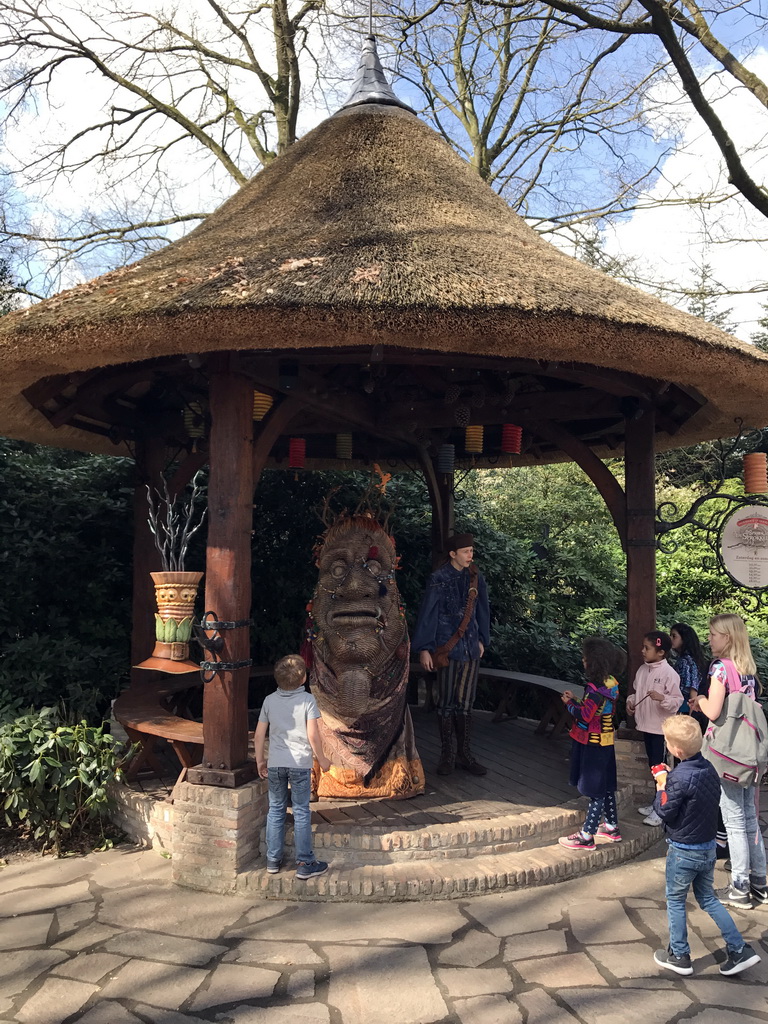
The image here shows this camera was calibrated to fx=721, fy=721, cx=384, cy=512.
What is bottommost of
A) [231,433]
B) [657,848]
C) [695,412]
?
[657,848]

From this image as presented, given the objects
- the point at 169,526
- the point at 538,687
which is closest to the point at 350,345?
the point at 169,526

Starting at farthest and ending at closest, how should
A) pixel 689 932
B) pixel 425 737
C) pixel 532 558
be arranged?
pixel 532 558, pixel 425 737, pixel 689 932

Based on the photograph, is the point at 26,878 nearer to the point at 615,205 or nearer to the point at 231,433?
the point at 231,433

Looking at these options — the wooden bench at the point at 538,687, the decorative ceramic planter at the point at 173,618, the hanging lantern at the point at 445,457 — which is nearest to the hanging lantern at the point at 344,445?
the hanging lantern at the point at 445,457

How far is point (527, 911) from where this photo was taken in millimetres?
3623

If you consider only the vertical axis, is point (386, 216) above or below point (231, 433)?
above

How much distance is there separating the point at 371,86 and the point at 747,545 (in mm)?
5031

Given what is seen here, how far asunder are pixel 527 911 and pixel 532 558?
26.1 ft

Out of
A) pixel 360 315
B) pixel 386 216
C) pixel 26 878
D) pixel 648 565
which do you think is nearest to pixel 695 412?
pixel 648 565

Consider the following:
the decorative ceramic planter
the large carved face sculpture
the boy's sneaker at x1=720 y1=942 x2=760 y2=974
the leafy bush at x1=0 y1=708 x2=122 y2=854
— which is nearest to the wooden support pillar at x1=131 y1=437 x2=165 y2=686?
the leafy bush at x1=0 y1=708 x2=122 y2=854

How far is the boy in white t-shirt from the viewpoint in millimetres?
3775

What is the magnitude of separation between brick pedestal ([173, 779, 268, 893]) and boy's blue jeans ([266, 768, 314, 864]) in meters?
0.17

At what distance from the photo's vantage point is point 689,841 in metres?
2.98

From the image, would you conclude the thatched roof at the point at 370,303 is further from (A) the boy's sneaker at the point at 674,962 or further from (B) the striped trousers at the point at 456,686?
(A) the boy's sneaker at the point at 674,962
